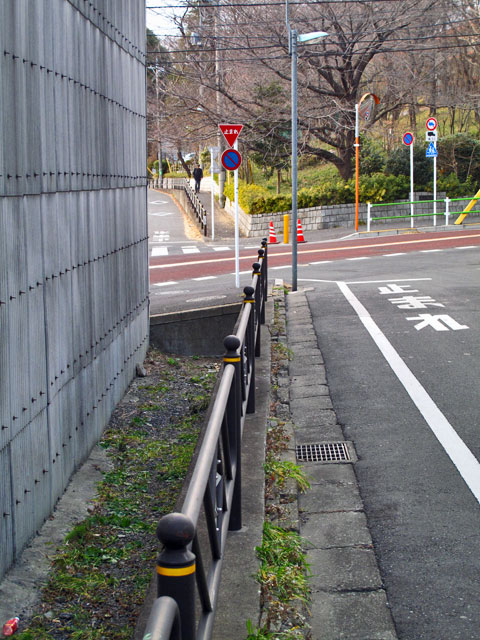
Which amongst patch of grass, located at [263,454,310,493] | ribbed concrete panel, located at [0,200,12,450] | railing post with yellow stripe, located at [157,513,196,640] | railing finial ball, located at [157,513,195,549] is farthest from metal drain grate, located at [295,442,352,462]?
railing finial ball, located at [157,513,195,549]

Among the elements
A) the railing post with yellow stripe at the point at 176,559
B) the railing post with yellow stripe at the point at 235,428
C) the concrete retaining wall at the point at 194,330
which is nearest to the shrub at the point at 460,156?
the concrete retaining wall at the point at 194,330

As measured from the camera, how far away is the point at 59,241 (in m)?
6.07

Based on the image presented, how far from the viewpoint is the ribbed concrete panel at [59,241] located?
486 cm

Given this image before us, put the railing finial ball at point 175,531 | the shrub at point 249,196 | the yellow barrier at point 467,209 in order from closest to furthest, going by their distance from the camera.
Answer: the railing finial ball at point 175,531 < the yellow barrier at point 467,209 < the shrub at point 249,196

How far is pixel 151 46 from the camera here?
6262 centimetres

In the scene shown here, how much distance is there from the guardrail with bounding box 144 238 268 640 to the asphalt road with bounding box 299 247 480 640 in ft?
3.36

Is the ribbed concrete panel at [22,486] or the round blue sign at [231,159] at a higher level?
the round blue sign at [231,159]

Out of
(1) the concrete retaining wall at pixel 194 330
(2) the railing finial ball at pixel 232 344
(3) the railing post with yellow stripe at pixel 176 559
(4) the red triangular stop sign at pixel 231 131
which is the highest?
(4) the red triangular stop sign at pixel 231 131

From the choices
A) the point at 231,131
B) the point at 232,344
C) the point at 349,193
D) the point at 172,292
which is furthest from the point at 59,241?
the point at 349,193

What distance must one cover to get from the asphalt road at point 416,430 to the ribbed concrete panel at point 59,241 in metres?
2.24

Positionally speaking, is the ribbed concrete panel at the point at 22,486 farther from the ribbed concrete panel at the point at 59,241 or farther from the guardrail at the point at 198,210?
the guardrail at the point at 198,210

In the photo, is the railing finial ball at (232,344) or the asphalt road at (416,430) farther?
the railing finial ball at (232,344)

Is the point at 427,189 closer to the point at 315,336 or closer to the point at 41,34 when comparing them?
the point at 315,336

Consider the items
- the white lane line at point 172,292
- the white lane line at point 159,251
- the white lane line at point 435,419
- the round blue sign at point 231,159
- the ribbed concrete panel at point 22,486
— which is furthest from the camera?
the white lane line at point 159,251
